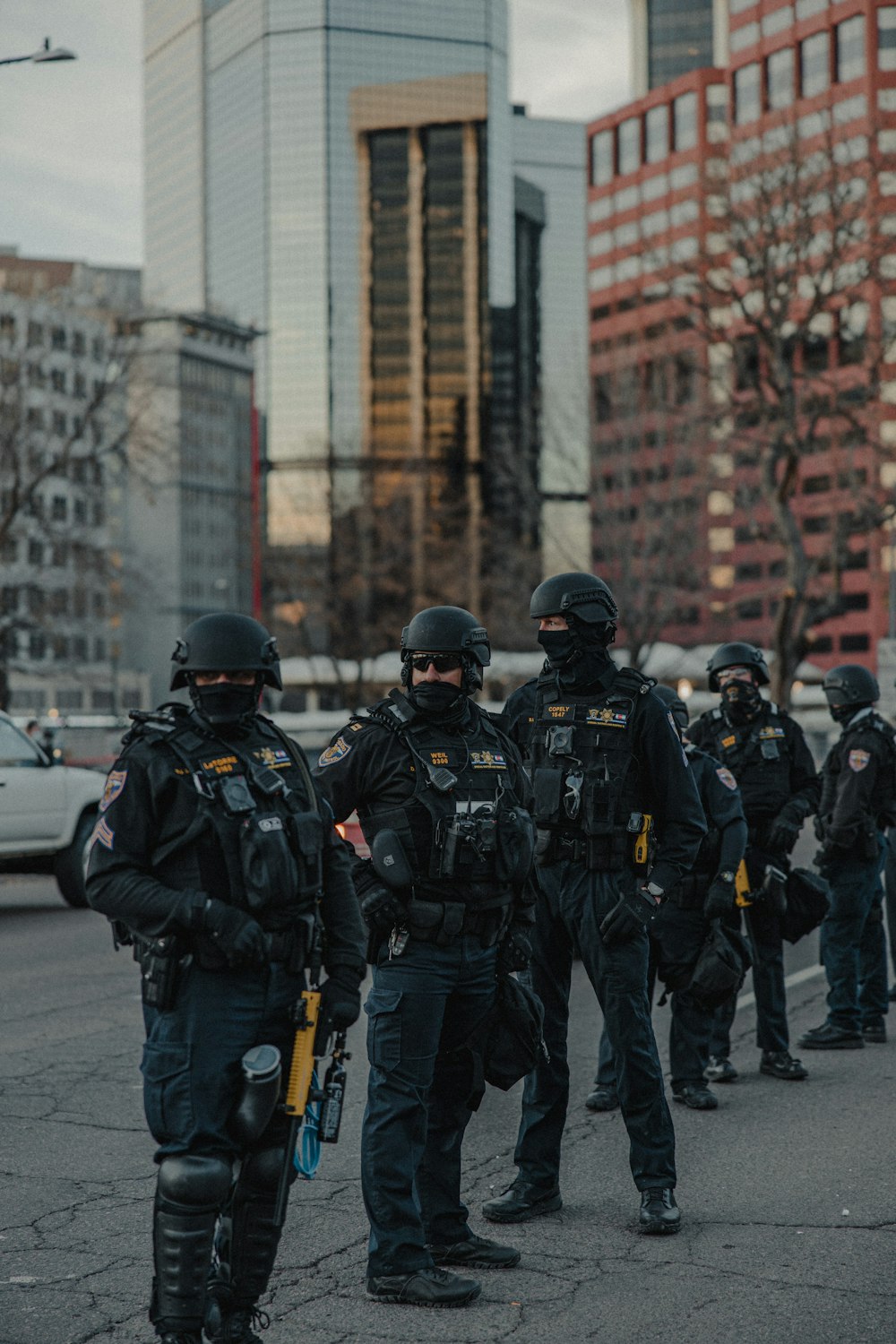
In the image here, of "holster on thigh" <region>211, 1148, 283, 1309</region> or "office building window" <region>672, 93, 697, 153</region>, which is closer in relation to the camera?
"holster on thigh" <region>211, 1148, 283, 1309</region>

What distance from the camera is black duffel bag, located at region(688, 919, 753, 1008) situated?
6516 millimetres

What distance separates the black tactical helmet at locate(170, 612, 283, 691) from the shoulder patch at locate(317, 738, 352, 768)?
0.66 meters

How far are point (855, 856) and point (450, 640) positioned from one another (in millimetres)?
4479

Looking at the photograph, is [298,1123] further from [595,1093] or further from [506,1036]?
[595,1093]

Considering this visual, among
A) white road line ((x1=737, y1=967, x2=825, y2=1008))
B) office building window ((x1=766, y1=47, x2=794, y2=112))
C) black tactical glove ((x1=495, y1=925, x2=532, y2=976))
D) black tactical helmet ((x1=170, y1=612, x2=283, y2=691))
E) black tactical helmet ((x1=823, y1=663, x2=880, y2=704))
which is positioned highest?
office building window ((x1=766, y1=47, x2=794, y2=112))

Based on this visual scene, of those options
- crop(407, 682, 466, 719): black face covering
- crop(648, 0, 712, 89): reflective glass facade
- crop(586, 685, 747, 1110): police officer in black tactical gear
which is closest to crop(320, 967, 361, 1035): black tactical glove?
crop(407, 682, 466, 719): black face covering

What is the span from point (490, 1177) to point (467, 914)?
1746 mm

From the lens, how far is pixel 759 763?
26.6 feet

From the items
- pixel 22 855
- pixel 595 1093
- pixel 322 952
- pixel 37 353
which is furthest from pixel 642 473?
pixel 322 952

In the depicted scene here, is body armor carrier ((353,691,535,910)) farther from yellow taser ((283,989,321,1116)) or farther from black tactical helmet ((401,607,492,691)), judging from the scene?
yellow taser ((283,989,321,1116))

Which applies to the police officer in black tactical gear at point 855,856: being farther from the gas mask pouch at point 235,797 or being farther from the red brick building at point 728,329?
the red brick building at point 728,329

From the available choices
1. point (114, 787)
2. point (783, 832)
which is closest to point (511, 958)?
point (114, 787)

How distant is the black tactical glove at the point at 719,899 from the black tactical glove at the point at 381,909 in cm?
263

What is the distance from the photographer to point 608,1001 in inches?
213
